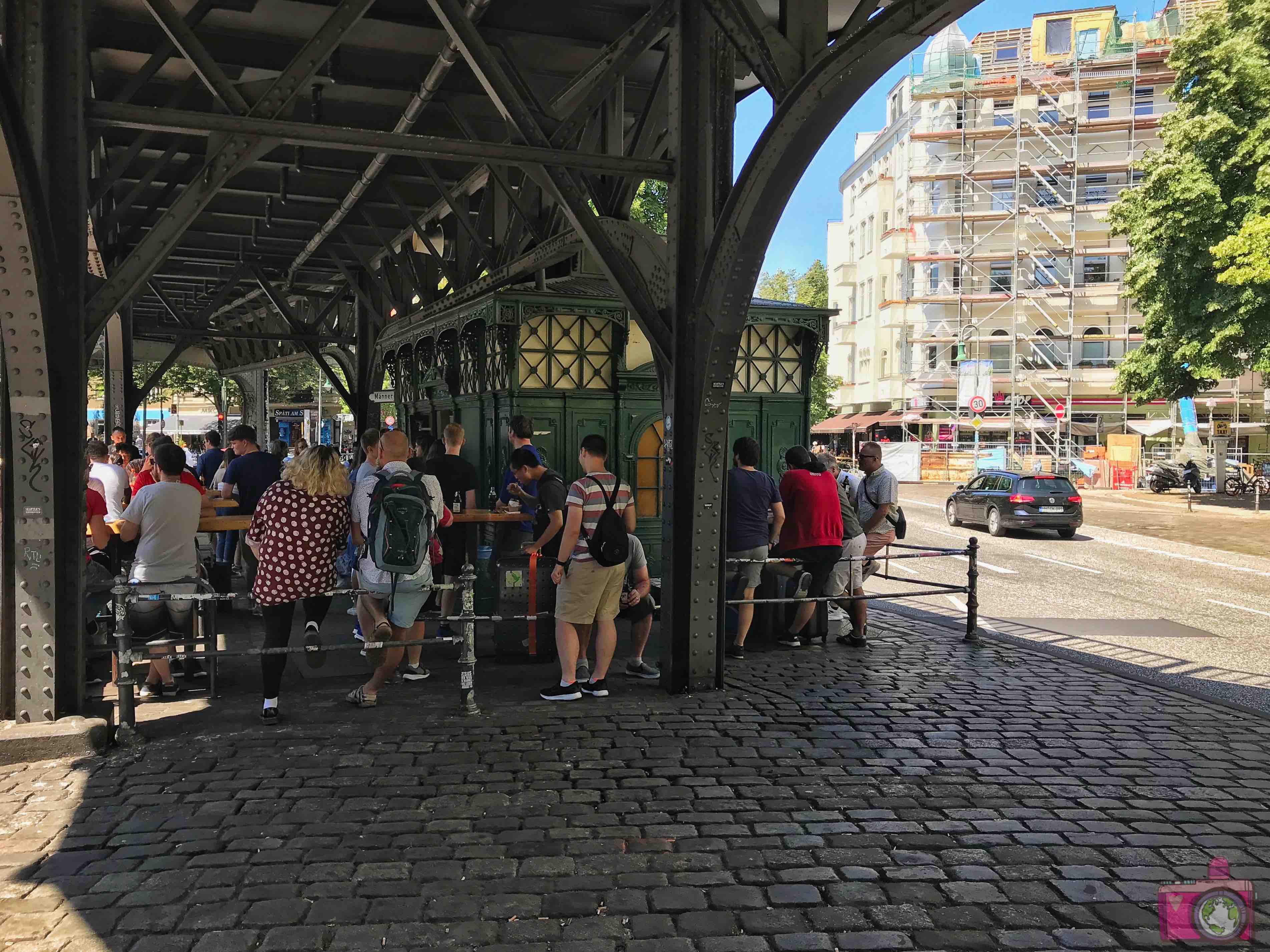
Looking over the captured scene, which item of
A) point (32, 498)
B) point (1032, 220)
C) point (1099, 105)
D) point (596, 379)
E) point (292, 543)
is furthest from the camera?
point (1032, 220)

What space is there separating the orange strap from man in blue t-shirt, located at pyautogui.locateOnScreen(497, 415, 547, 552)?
19.8 inches

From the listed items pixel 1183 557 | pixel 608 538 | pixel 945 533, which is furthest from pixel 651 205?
pixel 608 538

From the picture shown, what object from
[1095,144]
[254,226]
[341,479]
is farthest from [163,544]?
[1095,144]

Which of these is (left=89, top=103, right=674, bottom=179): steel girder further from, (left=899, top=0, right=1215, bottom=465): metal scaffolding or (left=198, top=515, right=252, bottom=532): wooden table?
(left=899, top=0, right=1215, bottom=465): metal scaffolding

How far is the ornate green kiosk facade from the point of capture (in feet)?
39.2

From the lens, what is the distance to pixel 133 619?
7.19 m

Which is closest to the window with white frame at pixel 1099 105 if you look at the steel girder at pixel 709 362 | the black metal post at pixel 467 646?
the steel girder at pixel 709 362

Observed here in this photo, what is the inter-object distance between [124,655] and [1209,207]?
32.0 metres

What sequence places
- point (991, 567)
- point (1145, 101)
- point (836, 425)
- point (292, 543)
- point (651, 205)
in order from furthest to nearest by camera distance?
1. point (836, 425)
2. point (1145, 101)
3. point (651, 205)
4. point (991, 567)
5. point (292, 543)

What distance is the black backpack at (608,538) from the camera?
24.4ft

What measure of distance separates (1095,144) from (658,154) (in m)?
50.1

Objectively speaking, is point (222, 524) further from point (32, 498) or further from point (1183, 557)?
point (1183, 557)

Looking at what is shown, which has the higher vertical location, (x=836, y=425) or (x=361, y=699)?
(x=836, y=425)

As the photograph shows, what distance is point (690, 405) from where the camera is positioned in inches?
306
